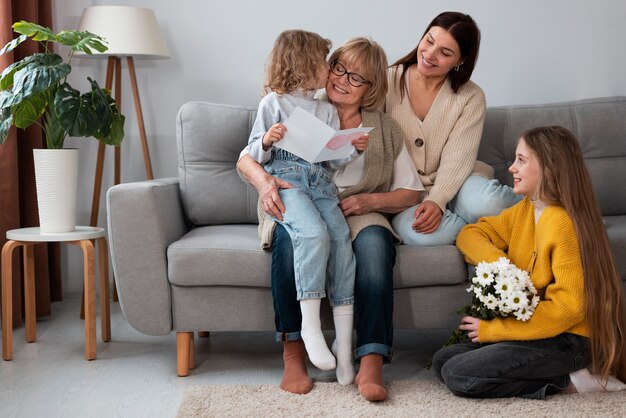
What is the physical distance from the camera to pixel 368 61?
2.37 m

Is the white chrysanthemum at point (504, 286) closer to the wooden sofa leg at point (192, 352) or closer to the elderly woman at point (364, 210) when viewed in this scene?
the elderly woman at point (364, 210)

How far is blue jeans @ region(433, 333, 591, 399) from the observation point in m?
2.00

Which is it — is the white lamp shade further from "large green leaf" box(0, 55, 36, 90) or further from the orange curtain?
"large green leaf" box(0, 55, 36, 90)

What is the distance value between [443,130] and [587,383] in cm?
96

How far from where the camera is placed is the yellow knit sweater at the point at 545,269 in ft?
6.55

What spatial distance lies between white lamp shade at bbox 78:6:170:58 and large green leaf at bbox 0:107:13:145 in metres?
0.55

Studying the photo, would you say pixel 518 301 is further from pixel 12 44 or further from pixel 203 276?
pixel 12 44

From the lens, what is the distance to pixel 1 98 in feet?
8.14

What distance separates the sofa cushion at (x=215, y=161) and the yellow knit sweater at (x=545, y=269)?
92cm

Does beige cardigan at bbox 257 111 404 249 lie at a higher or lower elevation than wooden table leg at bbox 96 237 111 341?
higher

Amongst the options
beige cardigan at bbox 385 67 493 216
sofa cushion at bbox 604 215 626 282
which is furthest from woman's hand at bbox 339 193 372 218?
sofa cushion at bbox 604 215 626 282

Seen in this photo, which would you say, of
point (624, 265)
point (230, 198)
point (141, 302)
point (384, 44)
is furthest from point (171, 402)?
point (384, 44)

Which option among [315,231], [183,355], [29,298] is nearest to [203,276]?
[183,355]

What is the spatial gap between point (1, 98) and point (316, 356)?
135cm
